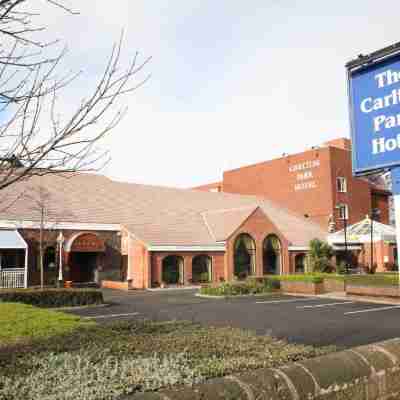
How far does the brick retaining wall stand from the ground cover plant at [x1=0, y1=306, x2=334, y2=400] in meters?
0.95

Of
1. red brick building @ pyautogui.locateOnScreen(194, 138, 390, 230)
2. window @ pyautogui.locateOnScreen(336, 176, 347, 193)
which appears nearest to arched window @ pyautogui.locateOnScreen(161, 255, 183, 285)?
red brick building @ pyautogui.locateOnScreen(194, 138, 390, 230)

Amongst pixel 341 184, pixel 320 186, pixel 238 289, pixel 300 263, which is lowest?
pixel 238 289

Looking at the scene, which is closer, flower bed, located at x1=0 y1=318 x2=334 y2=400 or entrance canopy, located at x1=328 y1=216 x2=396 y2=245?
flower bed, located at x1=0 y1=318 x2=334 y2=400

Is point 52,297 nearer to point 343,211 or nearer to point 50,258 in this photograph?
point 50,258

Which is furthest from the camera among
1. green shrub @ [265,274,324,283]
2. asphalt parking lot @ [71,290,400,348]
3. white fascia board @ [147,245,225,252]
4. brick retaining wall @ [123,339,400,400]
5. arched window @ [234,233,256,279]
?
arched window @ [234,233,256,279]

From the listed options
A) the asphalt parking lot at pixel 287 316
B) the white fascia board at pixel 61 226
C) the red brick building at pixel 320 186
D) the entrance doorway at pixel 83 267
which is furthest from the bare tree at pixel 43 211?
the red brick building at pixel 320 186

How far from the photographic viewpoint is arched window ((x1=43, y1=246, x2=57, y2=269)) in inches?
1225

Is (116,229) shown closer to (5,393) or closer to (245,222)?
(245,222)

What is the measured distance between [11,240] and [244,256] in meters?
18.0

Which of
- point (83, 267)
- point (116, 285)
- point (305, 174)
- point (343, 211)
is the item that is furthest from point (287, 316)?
point (305, 174)

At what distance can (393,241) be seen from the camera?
4322 centimetres

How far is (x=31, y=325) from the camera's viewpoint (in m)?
10.3

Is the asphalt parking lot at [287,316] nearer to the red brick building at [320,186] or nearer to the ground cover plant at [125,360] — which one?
the ground cover plant at [125,360]

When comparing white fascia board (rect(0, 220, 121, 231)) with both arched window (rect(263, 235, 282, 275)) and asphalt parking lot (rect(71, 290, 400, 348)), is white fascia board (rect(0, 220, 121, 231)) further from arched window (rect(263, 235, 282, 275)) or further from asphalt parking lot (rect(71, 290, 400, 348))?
arched window (rect(263, 235, 282, 275))
